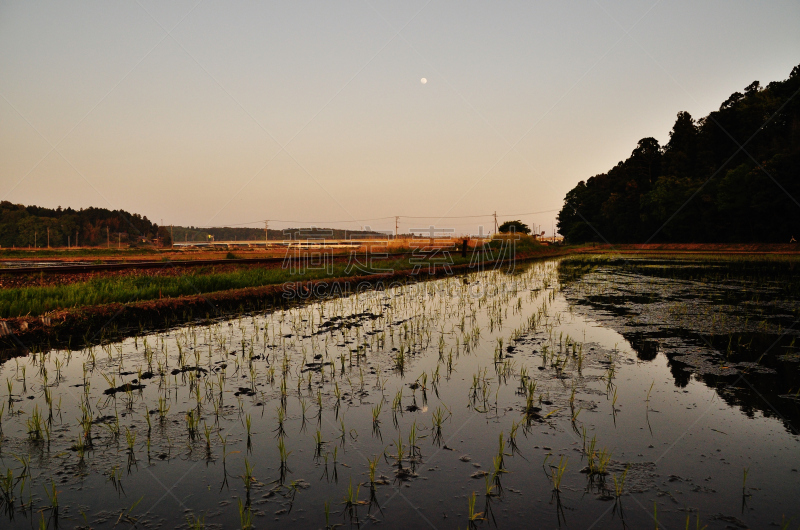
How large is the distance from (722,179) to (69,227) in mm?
126860

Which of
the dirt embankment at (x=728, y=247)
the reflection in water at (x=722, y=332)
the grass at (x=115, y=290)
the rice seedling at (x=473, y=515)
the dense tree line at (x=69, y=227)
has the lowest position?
the rice seedling at (x=473, y=515)

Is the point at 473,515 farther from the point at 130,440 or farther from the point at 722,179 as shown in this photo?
the point at 722,179

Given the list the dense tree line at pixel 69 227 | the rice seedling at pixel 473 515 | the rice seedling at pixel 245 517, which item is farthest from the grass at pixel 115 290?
the dense tree line at pixel 69 227

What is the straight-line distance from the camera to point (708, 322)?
907 centimetres

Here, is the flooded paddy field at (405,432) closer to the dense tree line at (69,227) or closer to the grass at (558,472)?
the grass at (558,472)

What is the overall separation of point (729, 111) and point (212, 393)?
6931 centimetres

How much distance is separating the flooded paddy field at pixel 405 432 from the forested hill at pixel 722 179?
3879cm

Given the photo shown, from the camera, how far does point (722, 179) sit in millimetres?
43469

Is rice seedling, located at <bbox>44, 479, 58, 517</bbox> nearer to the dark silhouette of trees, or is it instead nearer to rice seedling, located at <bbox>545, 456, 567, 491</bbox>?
rice seedling, located at <bbox>545, 456, 567, 491</bbox>

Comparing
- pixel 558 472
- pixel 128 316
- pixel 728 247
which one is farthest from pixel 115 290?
pixel 728 247

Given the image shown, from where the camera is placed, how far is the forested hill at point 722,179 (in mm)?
37250

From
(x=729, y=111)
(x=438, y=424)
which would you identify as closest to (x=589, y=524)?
(x=438, y=424)

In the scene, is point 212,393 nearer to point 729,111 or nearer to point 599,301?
point 599,301

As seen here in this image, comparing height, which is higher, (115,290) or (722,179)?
(722,179)
